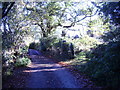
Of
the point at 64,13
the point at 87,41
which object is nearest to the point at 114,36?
the point at 87,41

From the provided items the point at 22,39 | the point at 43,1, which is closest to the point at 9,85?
the point at 22,39

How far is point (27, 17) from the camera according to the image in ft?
32.0

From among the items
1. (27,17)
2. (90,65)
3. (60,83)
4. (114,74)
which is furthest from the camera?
(27,17)

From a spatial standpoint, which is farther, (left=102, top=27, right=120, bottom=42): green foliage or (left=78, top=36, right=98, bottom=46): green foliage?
(left=78, top=36, right=98, bottom=46): green foliage

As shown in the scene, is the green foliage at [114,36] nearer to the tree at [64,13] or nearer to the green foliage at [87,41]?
the green foliage at [87,41]

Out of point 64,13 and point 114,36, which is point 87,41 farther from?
point 114,36

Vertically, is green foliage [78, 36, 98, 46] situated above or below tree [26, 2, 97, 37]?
below

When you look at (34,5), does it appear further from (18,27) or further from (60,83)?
(60,83)

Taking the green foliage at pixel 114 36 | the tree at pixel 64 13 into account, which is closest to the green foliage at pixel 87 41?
the tree at pixel 64 13

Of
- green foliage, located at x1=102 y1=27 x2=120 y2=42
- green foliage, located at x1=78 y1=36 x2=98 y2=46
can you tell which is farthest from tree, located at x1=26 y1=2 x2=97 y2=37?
green foliage, located at x1=102 y1=27 x2=120 y2=42

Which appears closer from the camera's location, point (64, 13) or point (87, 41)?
point (87, 41)

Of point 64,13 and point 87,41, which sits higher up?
point 64,13

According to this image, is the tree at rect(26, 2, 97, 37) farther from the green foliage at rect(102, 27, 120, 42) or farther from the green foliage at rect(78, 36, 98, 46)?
the green foliage at rect(102, 27, 120, 42)

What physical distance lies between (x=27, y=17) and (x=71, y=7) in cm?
700
